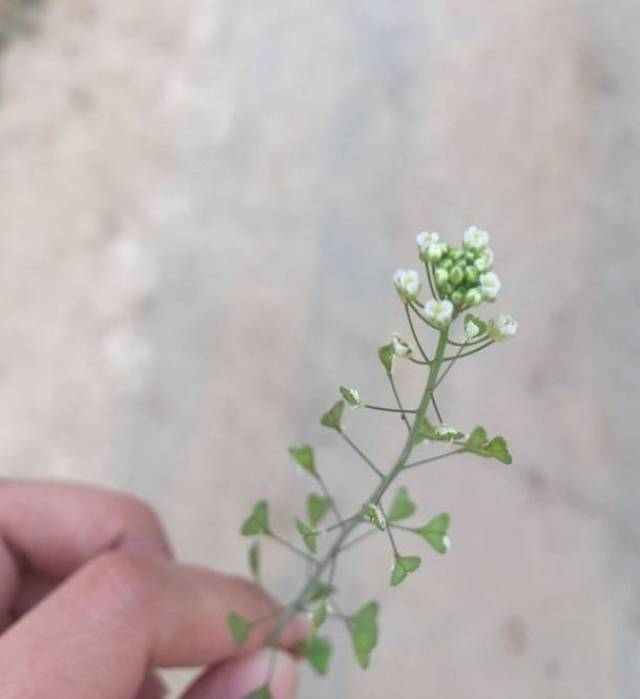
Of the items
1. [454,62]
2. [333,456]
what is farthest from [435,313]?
[454,62]

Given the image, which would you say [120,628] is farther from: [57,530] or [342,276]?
[342,276]

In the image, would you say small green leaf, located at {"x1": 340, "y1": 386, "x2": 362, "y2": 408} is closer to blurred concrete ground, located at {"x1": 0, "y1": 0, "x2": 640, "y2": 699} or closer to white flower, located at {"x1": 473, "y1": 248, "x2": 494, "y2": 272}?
white flower, located at {"x1": 473, "y1": 248, "x2": 494, "y2": 272}

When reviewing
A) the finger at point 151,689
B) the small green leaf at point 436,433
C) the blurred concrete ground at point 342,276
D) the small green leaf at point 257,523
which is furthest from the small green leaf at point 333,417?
the blurred concrete ground at point 342,276

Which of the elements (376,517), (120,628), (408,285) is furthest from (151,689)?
(408,285)

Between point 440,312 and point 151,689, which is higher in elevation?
point 440,312

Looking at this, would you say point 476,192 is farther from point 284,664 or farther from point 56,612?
point 56,612

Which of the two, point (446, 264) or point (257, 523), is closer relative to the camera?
point (446, 264)
